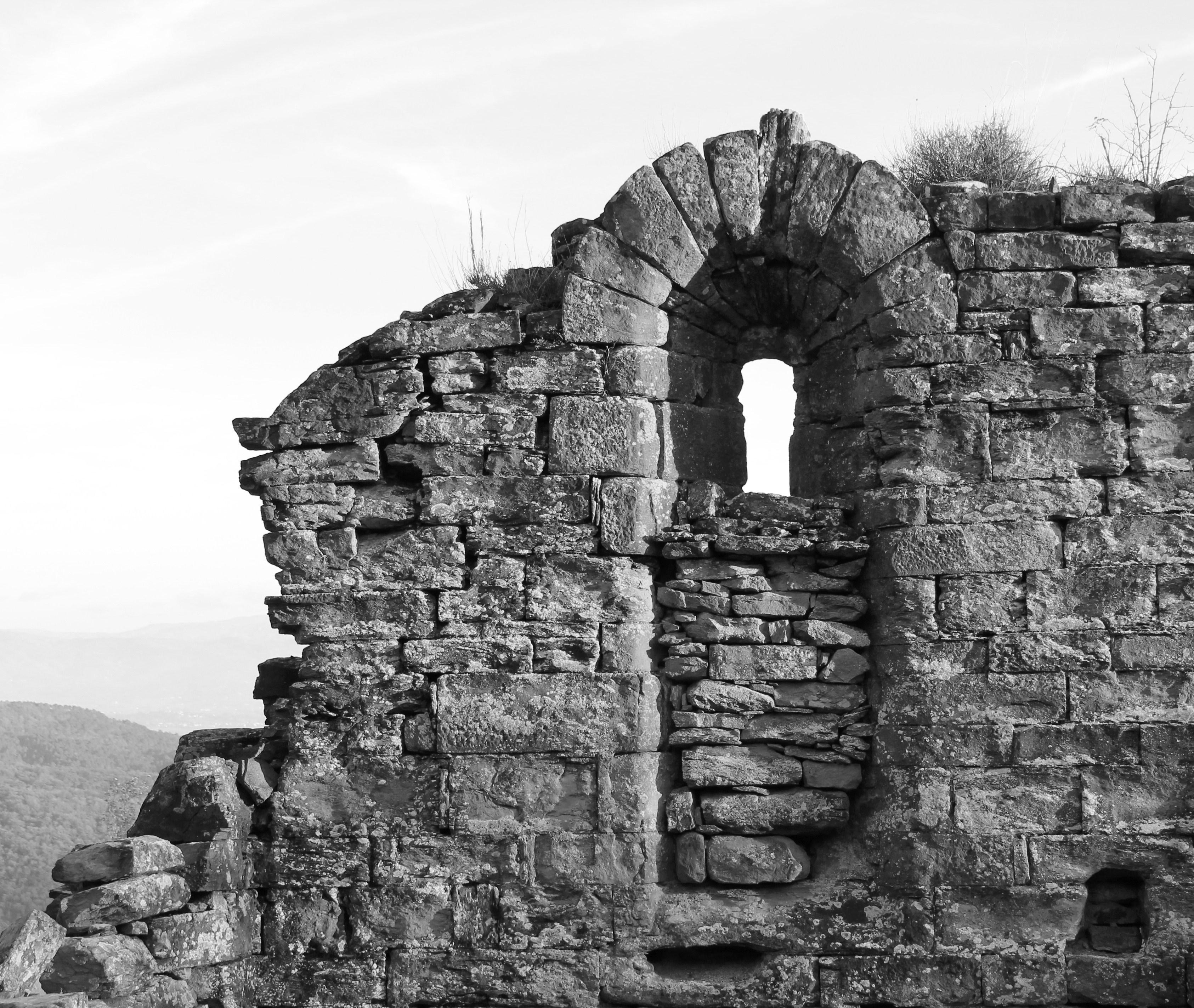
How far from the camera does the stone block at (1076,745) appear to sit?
6.67 metres

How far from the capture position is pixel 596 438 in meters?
7.17

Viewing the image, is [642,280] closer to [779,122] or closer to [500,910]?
[779,122]

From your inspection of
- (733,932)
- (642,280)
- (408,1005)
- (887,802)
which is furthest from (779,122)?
(408,1005)

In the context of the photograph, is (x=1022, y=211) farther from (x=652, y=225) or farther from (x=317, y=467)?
(x=317, y=467)

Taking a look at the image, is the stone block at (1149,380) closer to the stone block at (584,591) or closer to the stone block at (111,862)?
the stone block at (584,591)

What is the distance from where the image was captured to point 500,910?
6.88 metres

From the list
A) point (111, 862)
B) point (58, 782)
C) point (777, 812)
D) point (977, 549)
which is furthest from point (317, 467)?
point (58, 782)

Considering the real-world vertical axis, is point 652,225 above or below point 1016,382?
above

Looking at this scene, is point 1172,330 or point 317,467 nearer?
point 1172,330

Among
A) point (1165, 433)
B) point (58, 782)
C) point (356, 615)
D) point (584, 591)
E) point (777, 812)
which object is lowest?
point (58, 782)

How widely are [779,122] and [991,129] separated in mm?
1444

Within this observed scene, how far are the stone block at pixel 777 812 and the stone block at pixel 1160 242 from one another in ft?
10.3

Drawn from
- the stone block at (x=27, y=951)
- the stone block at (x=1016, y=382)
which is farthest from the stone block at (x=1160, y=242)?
the stone block at (x=27, y=951)

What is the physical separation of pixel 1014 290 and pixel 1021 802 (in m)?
2.56
